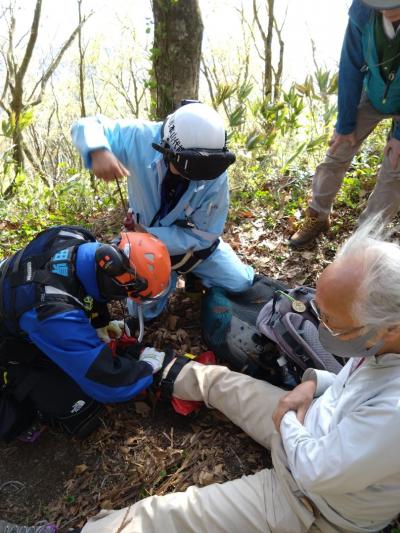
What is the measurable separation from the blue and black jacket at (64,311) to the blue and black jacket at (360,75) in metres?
2.38

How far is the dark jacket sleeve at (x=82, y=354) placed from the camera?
242 centimetres

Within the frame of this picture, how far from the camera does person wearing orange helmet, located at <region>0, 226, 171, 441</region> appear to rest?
2.46 metres

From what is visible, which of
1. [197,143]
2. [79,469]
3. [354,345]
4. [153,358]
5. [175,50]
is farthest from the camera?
[175,50]

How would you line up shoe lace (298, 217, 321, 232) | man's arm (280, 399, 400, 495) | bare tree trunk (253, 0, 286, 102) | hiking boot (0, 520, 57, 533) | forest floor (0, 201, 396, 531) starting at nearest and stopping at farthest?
man's arm (280, 399, 400, 495) < hiking boot (0, 520, 57, 533) < forest floor (0, 201, 396, 531) < shoe lace (298, 217, 321, 232) < bare tree trunk (253, 0, 286, 102)

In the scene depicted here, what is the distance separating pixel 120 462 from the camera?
2.76 meters

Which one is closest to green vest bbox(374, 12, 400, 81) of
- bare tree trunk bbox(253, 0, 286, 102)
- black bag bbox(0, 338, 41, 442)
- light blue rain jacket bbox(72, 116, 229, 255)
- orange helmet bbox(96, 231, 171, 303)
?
light blue rain jacket bbox(72, 116, 229, 255)

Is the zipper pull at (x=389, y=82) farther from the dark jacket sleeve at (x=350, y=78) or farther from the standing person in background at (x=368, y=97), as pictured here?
the dark jacket sleeve at (x=350, y=78)

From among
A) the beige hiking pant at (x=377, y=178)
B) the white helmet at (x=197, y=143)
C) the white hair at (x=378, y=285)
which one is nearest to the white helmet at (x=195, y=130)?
the white helmet at (x=197, y=143)

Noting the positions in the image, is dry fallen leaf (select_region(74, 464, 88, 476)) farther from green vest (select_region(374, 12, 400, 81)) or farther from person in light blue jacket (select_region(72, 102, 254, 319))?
green vest (select_region(374, 12, 400, 81))

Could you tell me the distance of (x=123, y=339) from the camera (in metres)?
3.29

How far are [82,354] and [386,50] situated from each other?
2.88m

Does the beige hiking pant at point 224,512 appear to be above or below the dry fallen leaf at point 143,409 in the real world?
above

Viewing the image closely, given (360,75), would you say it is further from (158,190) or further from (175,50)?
(175,50)

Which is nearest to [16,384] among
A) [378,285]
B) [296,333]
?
[296,333]
